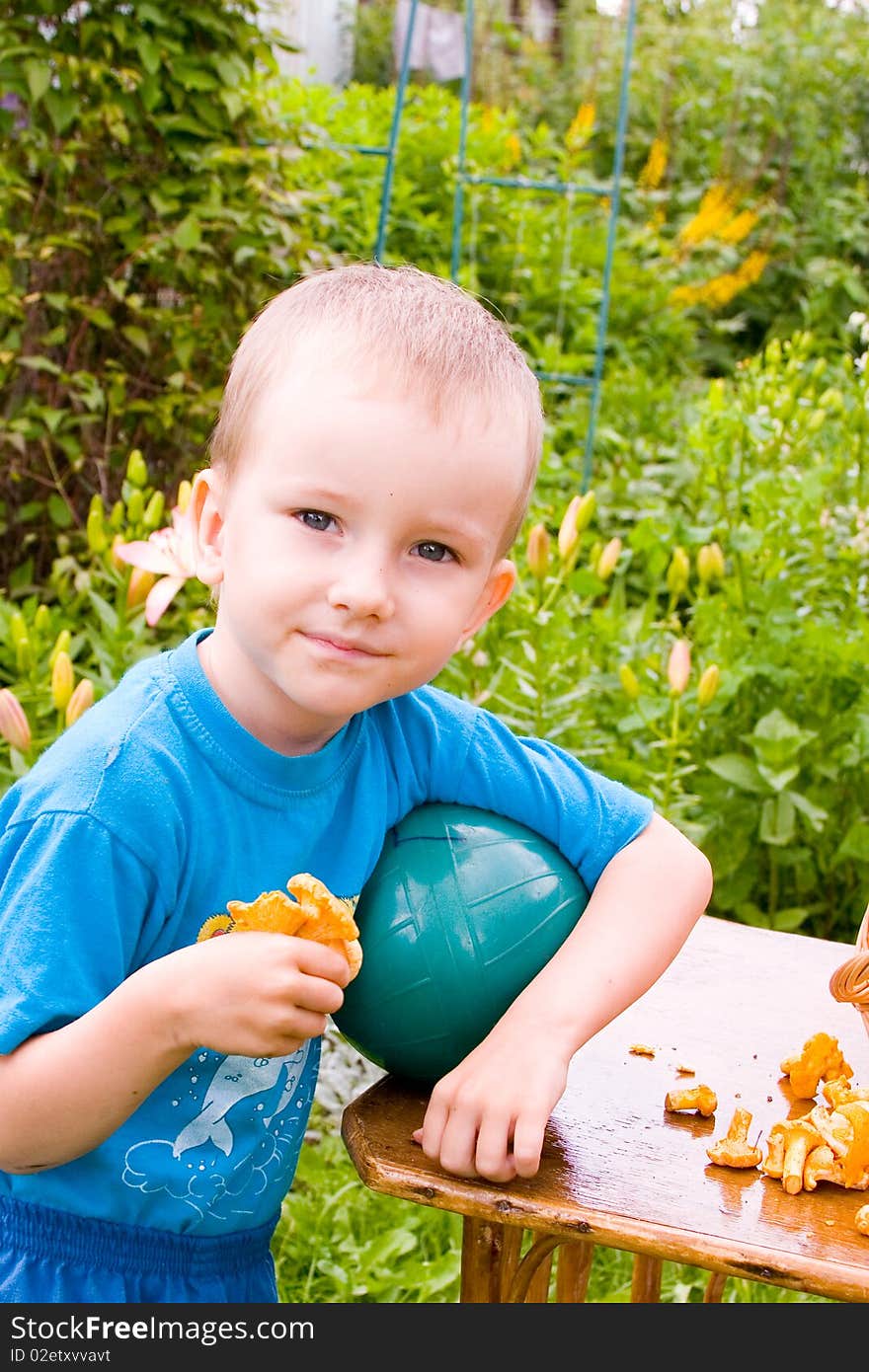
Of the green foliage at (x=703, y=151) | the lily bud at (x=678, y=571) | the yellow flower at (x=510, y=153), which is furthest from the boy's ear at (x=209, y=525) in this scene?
the yellow flower at (x=510, y=153)

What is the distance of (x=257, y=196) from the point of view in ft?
12.5

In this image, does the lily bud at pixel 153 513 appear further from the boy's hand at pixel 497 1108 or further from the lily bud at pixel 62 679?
the boy's hand at pixel 497 1108

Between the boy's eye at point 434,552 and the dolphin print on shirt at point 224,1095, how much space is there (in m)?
0.47

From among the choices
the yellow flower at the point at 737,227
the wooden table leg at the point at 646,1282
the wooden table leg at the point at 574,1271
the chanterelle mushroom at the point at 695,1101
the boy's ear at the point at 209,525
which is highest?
the yellow flower at the point at 737,227

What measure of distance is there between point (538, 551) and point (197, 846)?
1.42 meters

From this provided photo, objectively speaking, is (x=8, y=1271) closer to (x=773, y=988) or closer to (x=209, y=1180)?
(x=209, y=1180)

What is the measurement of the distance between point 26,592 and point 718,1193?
270cm

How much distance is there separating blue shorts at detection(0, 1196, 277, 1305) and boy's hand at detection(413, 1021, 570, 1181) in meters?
0.30

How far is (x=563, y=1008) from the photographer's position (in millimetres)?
1364

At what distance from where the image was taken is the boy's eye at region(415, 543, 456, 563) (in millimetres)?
1291

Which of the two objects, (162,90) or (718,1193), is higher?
(162,90)

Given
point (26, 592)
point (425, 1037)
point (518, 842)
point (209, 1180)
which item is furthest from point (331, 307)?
point (26, 592)

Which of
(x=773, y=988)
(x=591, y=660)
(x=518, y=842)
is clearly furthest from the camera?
(x=591, y=660)

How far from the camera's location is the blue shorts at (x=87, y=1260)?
4.60 feet
